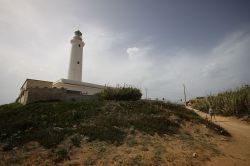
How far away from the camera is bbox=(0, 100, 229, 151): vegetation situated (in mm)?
9508

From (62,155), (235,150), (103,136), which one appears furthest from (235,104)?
(62,155)

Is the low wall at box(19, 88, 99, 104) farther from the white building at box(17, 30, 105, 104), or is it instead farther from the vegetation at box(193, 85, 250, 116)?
the vegetation at box(193, 85, 250, 116)

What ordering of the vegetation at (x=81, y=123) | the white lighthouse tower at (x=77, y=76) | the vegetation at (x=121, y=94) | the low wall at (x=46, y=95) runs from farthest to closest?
the white lighthouse tower at (x=77, y=76)
the vegetation at (x=121, y=94)
the low wall at (x=46, y=95)
the vegetation at (x=81, y=123)

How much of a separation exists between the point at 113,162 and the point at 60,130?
4227 mm

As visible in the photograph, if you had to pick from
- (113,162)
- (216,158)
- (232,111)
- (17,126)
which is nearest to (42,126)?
(17,126)

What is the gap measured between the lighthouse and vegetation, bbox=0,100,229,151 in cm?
1661

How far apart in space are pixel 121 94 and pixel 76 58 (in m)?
15.4

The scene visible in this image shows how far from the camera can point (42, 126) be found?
11.0 meters

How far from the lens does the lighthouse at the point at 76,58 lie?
31.4 meters

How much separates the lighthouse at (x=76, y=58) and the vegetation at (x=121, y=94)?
12268 millimetres

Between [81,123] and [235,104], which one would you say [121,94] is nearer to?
[81,123]

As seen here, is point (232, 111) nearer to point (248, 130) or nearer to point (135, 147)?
point (248, 130)

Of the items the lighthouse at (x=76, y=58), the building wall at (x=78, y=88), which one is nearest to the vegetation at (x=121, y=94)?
the building wall at (x=78, y=88)

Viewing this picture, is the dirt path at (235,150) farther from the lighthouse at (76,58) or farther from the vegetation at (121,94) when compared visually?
the lighthouse at (76,58)
